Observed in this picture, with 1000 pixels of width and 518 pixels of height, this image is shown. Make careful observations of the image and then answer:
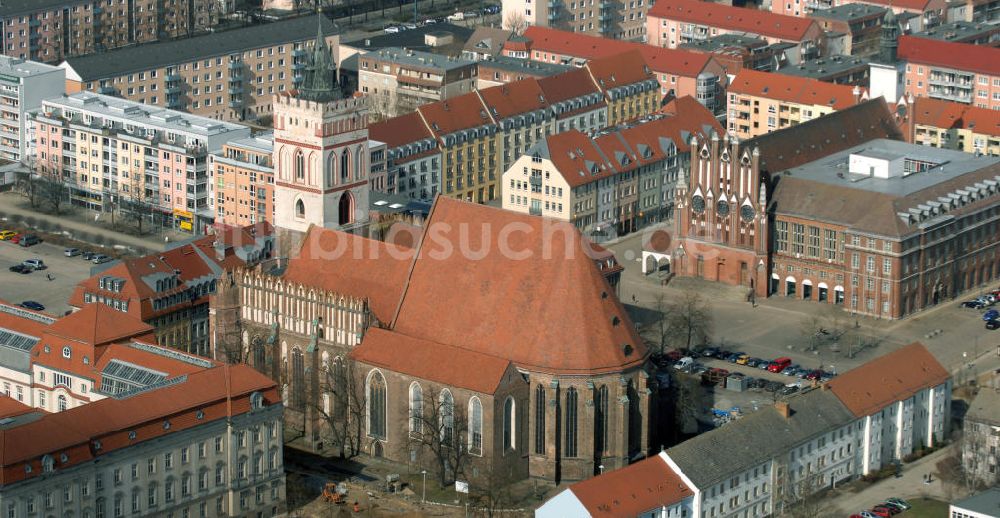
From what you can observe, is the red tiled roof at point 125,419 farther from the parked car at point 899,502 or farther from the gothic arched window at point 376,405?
the parked car at point 899,502

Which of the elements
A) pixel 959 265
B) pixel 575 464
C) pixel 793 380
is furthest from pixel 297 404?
pixel 959 265

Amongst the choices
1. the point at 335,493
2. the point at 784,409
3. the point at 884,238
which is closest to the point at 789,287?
the point at 884,238

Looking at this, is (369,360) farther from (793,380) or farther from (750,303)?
(750,303)

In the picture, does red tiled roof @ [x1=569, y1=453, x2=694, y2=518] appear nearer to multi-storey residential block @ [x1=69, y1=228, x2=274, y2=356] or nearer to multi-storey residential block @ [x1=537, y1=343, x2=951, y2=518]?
multi-storey residential block @ [x1=537, y1=343, x2=951, y2=518]

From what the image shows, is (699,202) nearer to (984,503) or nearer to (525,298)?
(525,298)

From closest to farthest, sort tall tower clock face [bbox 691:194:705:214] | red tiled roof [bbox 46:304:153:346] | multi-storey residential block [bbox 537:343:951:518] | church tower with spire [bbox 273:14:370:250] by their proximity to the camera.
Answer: multi-storey residential block [bbox 537:343:951:518]
red tiled roof [bbox 46:304:153:346]
church tower with spire [bbox 273:14:370:250]
tall tower clock face [bbox 691:194:705:214]

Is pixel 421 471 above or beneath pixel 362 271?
beneath

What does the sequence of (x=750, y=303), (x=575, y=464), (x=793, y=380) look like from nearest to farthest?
(x=575, y=464)
(x=793, y=380)
(x=750, y=303)

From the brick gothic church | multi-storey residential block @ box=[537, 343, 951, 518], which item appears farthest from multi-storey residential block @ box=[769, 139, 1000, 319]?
multi-storey residential block @ box=[537, 343, 951, 518]
